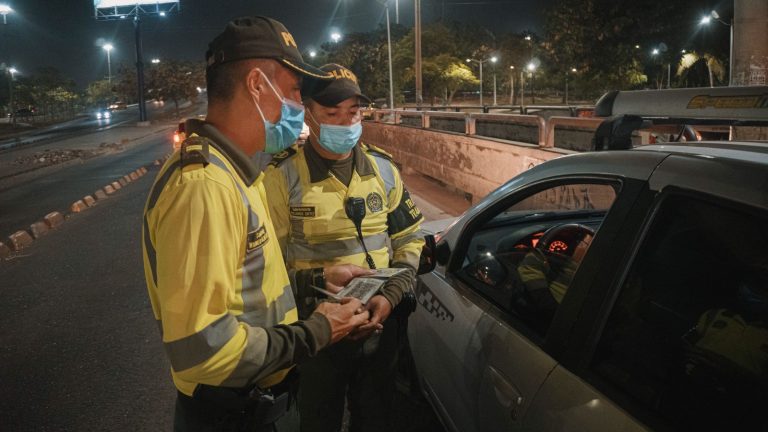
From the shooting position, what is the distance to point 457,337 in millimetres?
2260

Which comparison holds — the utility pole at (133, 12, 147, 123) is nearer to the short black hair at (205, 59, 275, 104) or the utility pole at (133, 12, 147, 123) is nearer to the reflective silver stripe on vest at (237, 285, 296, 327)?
the short black hair at (205, 59, 275, 104)

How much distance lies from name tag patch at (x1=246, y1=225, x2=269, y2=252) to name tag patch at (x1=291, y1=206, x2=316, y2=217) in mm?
821

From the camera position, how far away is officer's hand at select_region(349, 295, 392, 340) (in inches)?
72.5

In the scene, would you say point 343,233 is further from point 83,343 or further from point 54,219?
point 54,219

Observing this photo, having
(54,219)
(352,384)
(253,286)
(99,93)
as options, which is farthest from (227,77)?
(99,93)

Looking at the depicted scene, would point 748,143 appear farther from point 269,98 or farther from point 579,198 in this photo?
point 579,198

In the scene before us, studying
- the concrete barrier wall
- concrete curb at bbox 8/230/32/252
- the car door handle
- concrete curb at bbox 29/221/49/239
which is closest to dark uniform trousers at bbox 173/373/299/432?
the car door handle

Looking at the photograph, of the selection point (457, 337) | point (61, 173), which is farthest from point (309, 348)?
point (61, 173)

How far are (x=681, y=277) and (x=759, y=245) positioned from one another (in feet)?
1.10

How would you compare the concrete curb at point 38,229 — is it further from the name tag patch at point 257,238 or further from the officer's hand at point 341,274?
the name tag patch at point 257,238

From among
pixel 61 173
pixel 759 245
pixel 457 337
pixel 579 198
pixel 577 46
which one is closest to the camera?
pixel 759 245

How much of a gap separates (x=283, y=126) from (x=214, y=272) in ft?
2.33

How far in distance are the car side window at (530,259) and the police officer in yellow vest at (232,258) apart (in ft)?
2.18

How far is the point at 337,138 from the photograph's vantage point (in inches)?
101
